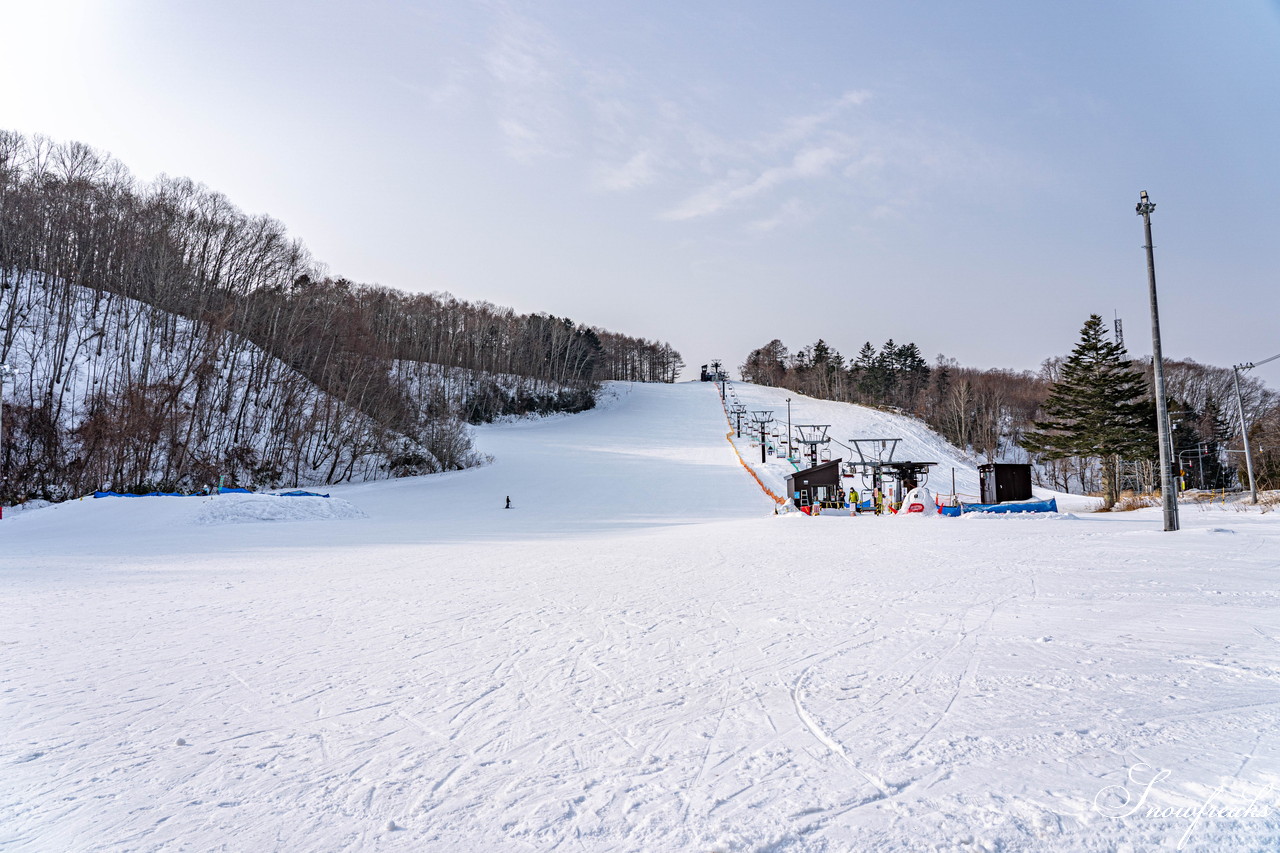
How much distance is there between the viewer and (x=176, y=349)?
35281 mm

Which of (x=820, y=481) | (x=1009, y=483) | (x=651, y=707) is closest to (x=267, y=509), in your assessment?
(x=651, y=707)

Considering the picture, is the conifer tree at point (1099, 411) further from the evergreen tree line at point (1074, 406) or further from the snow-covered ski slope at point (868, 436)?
the snow-covered ski slope at point (868, 436)

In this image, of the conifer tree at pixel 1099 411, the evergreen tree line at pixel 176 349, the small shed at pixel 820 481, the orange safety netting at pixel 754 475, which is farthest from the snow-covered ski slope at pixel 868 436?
the evergreen tree line at pixel 176 349

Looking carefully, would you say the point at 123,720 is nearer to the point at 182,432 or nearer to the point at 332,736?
the point at 332,736

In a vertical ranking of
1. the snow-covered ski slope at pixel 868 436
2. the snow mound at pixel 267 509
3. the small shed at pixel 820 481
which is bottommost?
the snow mound at pixel 267 509

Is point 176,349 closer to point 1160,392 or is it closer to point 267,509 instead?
point 267,509

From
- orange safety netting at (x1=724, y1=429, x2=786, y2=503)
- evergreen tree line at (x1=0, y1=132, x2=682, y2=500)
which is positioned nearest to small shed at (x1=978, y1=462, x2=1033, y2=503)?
orange safety netting at (x1=724, y1=429, x2=786, y2=503)

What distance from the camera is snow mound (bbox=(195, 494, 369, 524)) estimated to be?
1972 centimetres

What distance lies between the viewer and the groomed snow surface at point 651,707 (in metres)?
2.71

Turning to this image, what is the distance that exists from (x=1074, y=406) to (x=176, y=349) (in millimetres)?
A: 53496

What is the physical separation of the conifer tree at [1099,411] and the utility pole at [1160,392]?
23832 mm

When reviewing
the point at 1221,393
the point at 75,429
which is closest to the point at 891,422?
the point at 1221,393

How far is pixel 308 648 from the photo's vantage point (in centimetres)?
560

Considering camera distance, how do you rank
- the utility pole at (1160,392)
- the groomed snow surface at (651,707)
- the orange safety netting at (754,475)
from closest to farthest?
the groomed snow surface at (651,707), the utility pole at (1160,392), the orange safety netting at (754,475)
